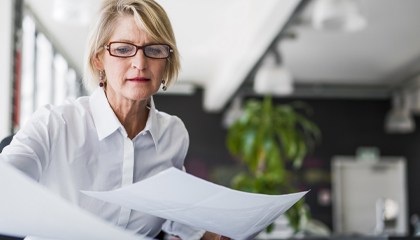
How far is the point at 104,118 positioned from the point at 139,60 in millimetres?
190

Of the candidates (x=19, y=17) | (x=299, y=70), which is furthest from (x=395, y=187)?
(x=19, y=17)

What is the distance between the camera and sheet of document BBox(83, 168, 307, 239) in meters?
0.63

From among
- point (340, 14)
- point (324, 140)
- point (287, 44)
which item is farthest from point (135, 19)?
point (324, 140)

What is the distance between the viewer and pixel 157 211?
760 millimetres

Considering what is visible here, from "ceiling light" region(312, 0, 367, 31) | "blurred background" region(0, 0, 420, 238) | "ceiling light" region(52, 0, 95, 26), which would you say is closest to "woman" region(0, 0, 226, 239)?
"blurred background" region(0, 0, 420, 238)

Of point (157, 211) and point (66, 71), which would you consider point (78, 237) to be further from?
point (66, 71)

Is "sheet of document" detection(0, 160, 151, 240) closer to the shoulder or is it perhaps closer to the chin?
the chin

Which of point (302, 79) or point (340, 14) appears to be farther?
point (302, 79)

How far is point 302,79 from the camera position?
9.15 metres

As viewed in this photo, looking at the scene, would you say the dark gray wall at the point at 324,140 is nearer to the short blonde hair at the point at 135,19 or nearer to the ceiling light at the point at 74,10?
the ceiling light at the point at 74,10

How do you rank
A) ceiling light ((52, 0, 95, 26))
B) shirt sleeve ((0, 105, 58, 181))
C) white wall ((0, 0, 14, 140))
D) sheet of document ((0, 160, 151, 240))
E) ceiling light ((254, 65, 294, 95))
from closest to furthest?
sheet of document ((0, 160, 151, 240)) < shirt sleeve ((0, 105, 58, 181)) < ceiling light ((52, 0, 95, 26)) < white wall ((0, 0, 14, 140)) < ceiling light ((254, 65, 294, 95))

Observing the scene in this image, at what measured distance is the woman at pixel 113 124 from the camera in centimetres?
93

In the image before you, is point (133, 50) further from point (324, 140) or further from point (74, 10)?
point (324, 140)

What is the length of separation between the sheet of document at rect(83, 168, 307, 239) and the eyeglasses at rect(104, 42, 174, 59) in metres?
0.34
